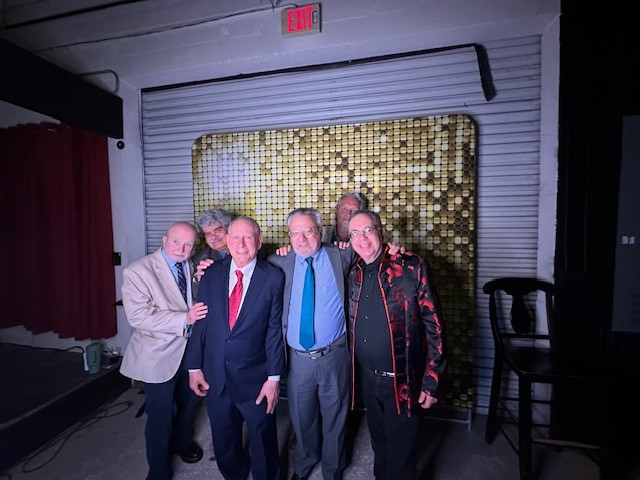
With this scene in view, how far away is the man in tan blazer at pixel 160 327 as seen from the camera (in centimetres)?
190

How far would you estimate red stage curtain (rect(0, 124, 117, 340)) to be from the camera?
333cm

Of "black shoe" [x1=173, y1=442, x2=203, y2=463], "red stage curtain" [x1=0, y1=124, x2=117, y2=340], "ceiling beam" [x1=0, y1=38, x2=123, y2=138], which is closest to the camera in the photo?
"ceiling beam" [x1=0, y1=38, x2=123, y2=138]

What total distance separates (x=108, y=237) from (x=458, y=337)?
3612 millimetres

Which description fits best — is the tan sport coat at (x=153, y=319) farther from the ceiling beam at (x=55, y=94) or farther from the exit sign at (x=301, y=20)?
the exit sign at (x=301, y=20)

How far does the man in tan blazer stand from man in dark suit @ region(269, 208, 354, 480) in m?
0.57

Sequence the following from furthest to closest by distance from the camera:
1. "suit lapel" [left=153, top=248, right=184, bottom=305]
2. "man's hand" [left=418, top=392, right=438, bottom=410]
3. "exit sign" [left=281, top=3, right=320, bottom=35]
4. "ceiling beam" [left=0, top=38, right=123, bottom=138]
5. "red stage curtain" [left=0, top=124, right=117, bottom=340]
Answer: "red stage curtain" [left=0, top=124, right=117, bottom=340] < "exit sign" [left=281, top=3, right=320, bottom=35] < "ceiling beam" [left=0, top=38, right=123, bottom=138] < "suit lapel" [left=153, top=248, right=184, bottom=305] < "man's hand" [left=418, top=392, right=438, bottom=410]

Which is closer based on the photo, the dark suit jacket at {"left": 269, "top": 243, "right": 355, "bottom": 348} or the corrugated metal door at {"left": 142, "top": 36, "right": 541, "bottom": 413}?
the dark suit jacket at {"left": 269, "top": 243, "right": 355, "bottom": 348}

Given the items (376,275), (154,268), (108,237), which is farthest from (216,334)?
(108,237)

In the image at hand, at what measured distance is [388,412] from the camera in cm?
172

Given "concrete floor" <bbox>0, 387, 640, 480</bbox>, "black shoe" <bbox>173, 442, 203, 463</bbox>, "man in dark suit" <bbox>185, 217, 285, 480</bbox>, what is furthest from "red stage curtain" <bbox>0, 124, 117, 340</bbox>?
"man in dark suit" <bbox>185, 217, 285, 480</bbox>

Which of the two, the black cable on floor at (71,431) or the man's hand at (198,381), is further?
the black cable on floor at (71,431)

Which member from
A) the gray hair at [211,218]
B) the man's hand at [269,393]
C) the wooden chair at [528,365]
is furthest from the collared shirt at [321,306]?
the wooden chair at [528,365]

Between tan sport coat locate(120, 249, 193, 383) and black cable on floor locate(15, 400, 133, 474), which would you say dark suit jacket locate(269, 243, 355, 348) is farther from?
black cable on floor locate(15, 400, 133, 474)

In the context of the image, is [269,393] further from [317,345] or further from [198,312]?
[198,312]
